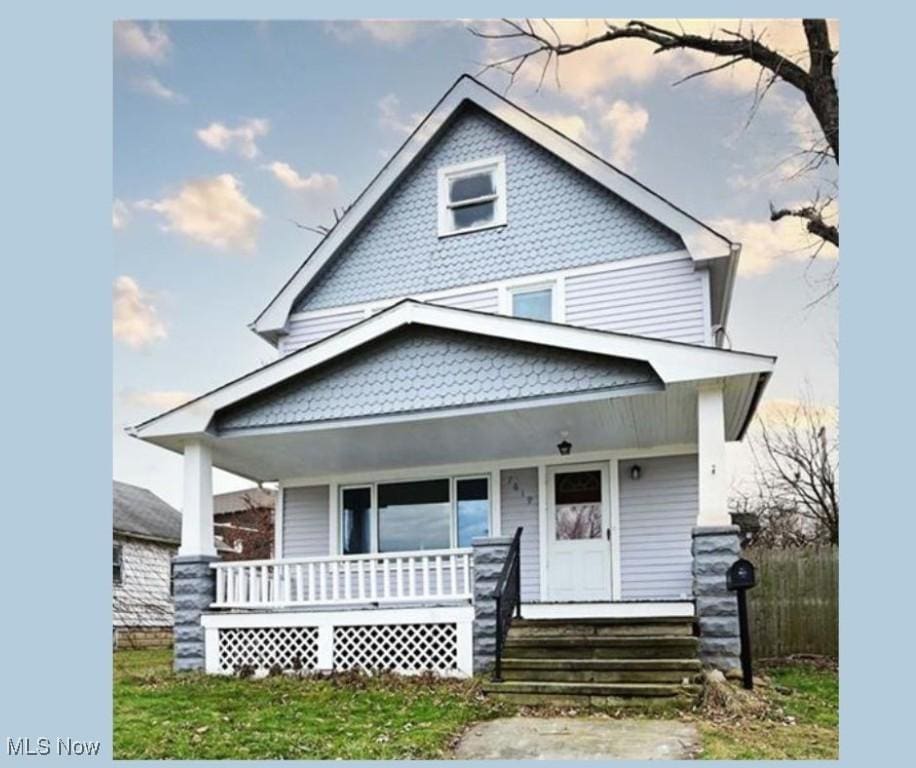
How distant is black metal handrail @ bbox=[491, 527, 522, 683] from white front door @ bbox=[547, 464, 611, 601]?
53.6 inches

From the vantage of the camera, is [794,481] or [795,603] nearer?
[795,603]

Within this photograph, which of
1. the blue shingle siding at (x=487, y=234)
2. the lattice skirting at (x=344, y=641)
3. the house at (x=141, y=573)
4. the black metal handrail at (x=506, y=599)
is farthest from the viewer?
the house at (x=141, y=573)

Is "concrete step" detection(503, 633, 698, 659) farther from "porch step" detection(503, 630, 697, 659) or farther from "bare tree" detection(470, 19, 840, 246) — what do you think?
"bare tree" detection(470, 19, 840, 246)

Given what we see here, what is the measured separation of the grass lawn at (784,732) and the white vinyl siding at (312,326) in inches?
248

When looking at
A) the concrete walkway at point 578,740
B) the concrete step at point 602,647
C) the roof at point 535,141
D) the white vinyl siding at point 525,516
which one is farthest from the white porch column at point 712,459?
the white vinyl siding at point 525,516

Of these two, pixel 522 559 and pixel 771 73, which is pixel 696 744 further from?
pixel 771 73

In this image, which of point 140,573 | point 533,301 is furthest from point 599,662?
point 140,573

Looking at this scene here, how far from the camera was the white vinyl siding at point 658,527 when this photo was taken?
9.52 meters

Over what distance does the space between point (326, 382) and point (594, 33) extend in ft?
14.5

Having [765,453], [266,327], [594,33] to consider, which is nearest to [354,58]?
[594,33]

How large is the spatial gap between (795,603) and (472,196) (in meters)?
6.14

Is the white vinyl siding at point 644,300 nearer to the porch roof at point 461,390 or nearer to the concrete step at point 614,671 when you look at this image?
the porch roof at point 461,390

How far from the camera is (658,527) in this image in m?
9.64

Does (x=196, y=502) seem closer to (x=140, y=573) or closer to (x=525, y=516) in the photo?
(x=525, y=516)
